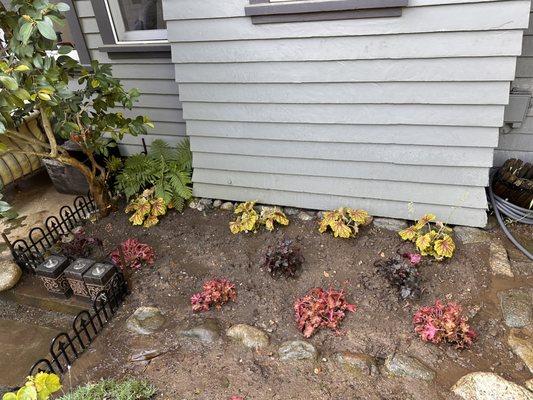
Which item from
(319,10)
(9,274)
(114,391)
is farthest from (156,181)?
(319,10)

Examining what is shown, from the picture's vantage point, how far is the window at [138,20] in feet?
13.5

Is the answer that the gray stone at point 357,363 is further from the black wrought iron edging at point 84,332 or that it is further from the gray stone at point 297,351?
the black wrought iron edging at point 84,332

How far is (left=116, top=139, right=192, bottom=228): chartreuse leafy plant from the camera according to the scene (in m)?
4.16

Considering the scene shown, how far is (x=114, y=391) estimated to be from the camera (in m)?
2.49

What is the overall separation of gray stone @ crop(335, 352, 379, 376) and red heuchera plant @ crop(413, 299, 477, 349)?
1.37ft

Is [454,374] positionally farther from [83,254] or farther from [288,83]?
[83,254]

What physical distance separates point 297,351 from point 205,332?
0.70 meters

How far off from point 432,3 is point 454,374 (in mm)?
2543

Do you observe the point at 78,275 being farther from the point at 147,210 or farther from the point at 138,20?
the point at 138,20

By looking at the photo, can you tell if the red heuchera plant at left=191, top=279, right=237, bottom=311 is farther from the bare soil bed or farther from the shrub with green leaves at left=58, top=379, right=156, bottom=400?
the shrub with green leaves at left=58, top=379, right=156, bottom=400

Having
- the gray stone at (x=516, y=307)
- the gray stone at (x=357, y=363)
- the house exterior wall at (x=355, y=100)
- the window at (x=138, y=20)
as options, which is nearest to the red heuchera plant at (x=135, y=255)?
the house exterior wall at (x=355, y=100)

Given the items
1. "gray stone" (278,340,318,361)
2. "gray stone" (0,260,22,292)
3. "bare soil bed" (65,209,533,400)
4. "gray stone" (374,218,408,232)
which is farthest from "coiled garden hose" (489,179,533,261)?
"gray stone" (0,260,22,292)

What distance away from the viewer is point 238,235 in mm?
3914

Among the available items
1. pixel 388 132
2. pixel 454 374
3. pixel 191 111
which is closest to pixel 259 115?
pixel 191 111
